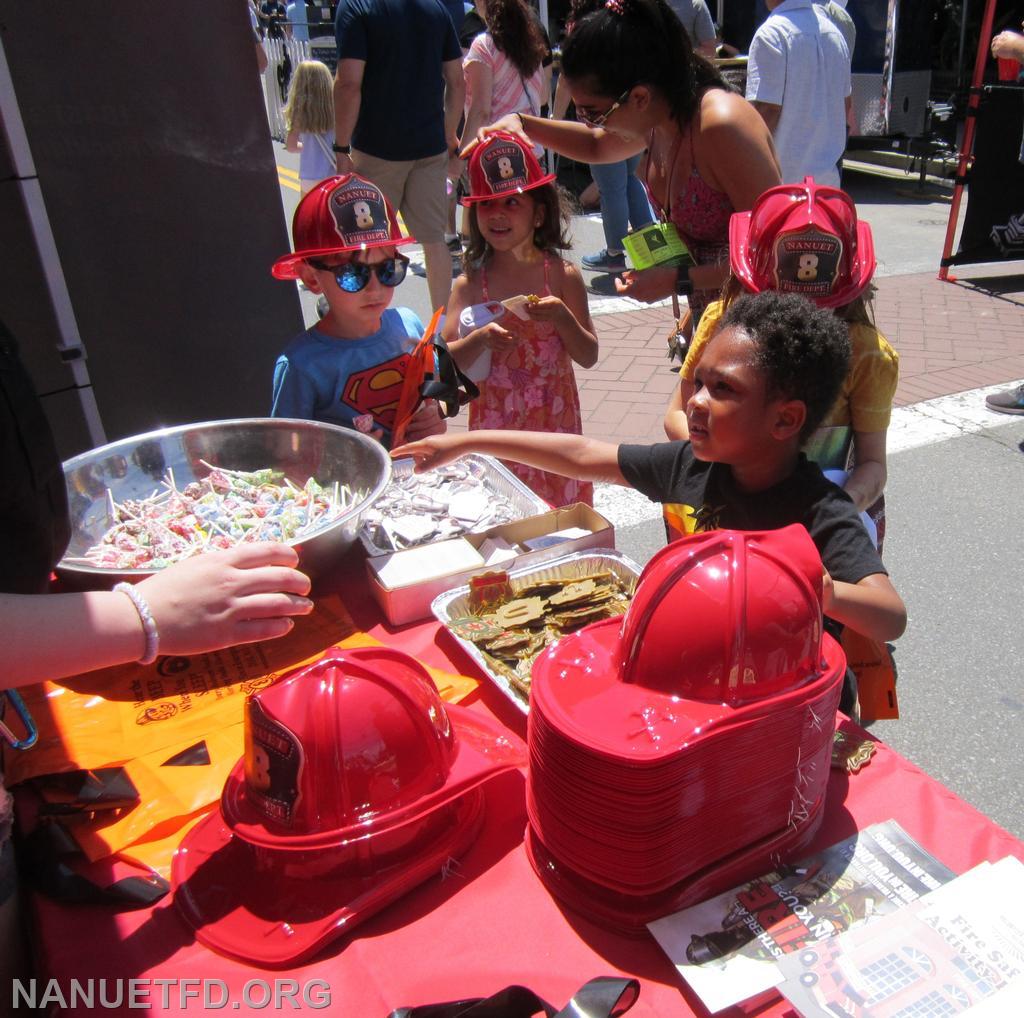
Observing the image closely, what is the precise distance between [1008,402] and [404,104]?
3.99 meters

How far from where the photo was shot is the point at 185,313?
118 inches

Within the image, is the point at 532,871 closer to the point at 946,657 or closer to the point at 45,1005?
→ the point at 45,1005

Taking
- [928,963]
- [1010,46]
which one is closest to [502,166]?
[928,963]


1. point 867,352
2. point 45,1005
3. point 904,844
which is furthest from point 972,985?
point 867,352

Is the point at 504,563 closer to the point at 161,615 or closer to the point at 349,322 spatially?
the point at 161,615

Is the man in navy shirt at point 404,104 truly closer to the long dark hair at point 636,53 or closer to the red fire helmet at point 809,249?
the long dark hair at point 636,53

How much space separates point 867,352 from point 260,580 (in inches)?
55.6

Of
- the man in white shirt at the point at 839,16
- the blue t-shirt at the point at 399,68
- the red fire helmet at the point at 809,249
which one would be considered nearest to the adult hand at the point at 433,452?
the red fire helmet at the point at 809,249

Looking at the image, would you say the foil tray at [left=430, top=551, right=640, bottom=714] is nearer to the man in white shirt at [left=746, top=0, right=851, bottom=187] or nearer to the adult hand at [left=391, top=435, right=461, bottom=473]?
the adult hand at [left=391, top=435, right=461, bottom=473]

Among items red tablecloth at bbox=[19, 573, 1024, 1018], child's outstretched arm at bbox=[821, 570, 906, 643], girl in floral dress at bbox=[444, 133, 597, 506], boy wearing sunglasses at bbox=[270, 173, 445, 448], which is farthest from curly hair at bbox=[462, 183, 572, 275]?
red tablecloth at bbox=[19, 573, 1024, 1018]

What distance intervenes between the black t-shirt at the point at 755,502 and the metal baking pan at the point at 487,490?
0.26 metres

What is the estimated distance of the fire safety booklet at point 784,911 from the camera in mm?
952

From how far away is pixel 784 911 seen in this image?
3.34ft

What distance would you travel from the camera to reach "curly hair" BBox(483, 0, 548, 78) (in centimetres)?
599
